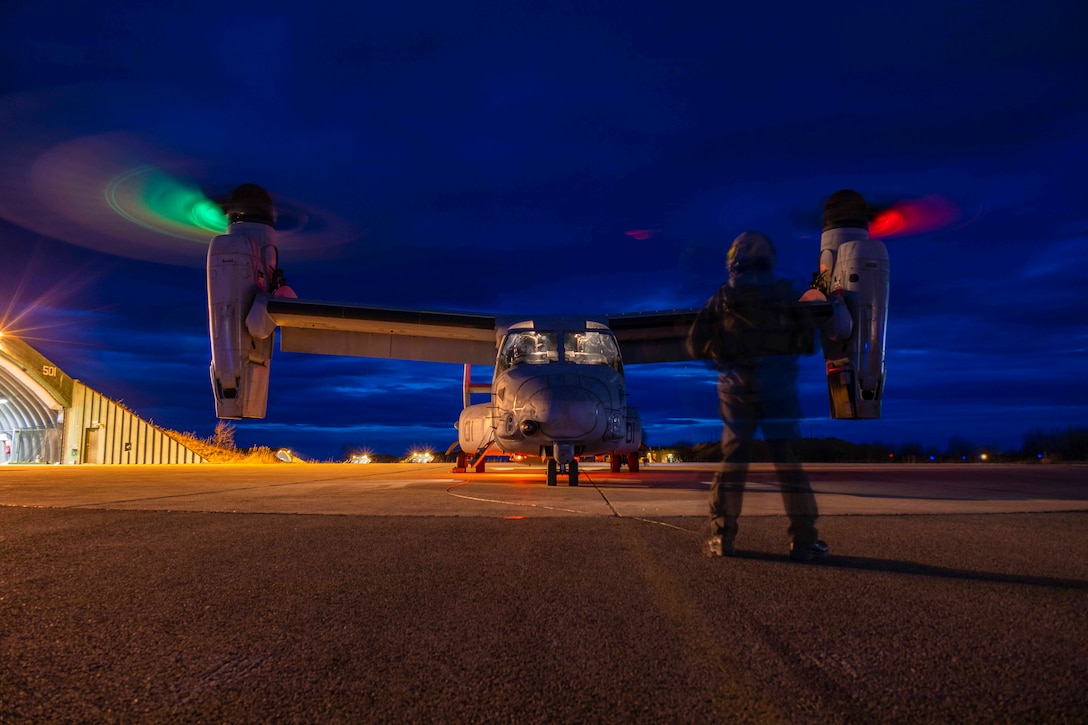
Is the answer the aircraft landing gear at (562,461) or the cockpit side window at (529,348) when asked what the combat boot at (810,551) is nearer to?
the aircraft landing gear at (562,461)

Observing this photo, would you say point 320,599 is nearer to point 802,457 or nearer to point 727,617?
point 727,617

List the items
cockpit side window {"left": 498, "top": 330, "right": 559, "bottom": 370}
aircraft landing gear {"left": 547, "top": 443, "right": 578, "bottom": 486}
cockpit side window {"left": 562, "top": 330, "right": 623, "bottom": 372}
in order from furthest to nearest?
cockpit side window {"left": 562, "top": 330, "right": 623, "bottom": 372} < cockpit side window {"left": 498, "top": 330, "right": 559, "bottom": 370} < aircraft landing gear {"left": 547, "top": 443, "right": 578, "bottom": 486}

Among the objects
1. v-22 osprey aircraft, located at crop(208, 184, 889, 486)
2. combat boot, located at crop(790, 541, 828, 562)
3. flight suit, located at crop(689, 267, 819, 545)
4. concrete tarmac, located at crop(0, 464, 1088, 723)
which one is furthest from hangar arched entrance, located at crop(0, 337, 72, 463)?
combat boot, located at crop(790, 541, 828, 562)

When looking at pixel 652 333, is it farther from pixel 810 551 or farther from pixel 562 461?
pixel 810 551

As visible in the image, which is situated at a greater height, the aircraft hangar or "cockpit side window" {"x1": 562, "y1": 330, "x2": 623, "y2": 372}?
"cockpit side window" {"x1": 562, "y1": 330, "x2": 623, "y2": 372}

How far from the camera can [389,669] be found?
1812mm

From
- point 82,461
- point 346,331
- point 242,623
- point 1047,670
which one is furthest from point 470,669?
point 82,461

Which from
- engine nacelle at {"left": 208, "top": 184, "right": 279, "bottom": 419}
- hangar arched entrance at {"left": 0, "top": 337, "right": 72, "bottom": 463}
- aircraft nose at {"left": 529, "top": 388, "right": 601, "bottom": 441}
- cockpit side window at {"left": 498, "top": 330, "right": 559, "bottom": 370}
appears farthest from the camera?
hangar arched entrance at {"left": 0, "top": 337, "right": 72, "bottom": 463}

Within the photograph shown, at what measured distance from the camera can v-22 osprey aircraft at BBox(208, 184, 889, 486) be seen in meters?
11.1

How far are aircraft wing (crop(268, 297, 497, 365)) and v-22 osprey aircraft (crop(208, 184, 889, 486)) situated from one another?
0.08 feet

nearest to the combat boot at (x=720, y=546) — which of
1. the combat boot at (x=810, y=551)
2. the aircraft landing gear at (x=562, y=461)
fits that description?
the combat boot at (x=810, y=551)

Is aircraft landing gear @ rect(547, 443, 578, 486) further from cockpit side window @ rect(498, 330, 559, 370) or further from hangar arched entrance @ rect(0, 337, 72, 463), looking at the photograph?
hangar arched entrance @ rect(0, 337, 72, 463)

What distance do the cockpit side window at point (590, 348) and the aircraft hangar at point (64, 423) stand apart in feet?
66.1

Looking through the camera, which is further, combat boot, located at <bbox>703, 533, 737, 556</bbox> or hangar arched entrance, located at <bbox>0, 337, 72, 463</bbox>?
hangar arched entrance, located at <bbox>0, 337, 72, 463</bbox>
